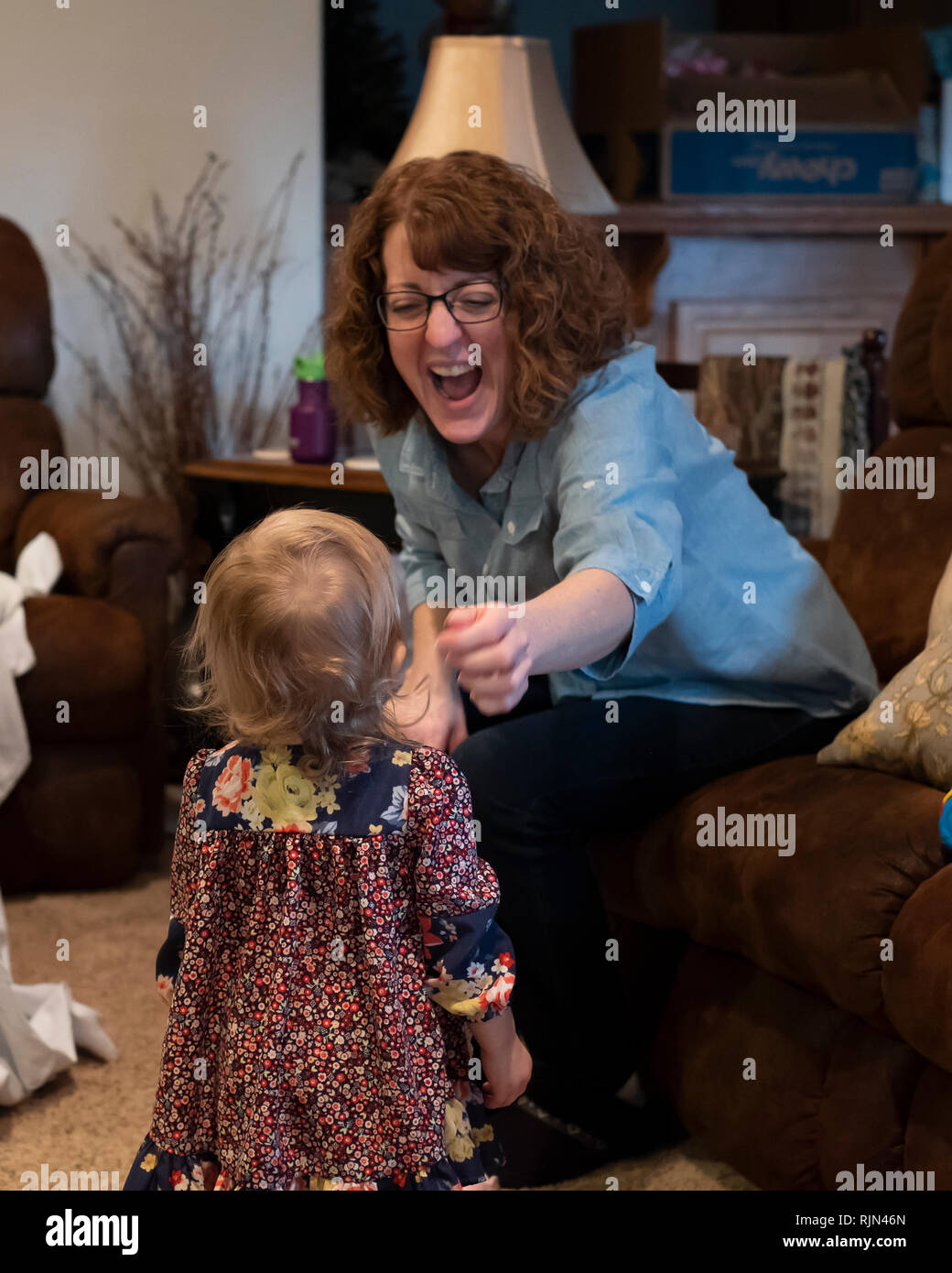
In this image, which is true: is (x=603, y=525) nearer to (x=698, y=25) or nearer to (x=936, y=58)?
(x=936, y=58)

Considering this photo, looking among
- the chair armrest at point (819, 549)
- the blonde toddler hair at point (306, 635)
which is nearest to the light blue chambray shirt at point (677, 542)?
the chair armrest at point (819, 549)

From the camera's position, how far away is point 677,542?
1.41 metres

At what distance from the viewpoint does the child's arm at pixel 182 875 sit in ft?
3.47

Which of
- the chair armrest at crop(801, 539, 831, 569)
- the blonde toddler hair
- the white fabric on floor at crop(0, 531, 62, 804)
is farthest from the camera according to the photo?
the white fabric on floor at crop(0, 531, 62, 804)

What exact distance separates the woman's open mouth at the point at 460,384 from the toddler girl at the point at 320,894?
0.50 meters

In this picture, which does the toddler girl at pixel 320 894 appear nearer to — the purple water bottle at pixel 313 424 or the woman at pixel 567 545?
the woman at pixel 567 545

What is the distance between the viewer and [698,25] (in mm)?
4246

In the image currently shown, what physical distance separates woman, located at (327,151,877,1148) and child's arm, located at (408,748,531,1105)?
1.10ft

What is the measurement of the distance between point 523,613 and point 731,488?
52 cm

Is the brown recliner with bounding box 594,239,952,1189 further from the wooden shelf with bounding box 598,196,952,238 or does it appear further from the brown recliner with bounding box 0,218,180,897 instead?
the wooden shelf with bounding box 598,196,952,238

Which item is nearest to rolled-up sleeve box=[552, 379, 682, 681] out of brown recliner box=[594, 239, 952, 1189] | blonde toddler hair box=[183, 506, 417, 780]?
brown recliner box=[594, 239, 952, 1189]

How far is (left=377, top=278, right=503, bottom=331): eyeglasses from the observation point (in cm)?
147

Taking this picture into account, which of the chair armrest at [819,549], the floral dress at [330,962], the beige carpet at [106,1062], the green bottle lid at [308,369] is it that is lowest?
the beige carpet at [106,1062]

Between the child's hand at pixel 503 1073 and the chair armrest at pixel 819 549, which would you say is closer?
the child's hand at pixel 503 1073
